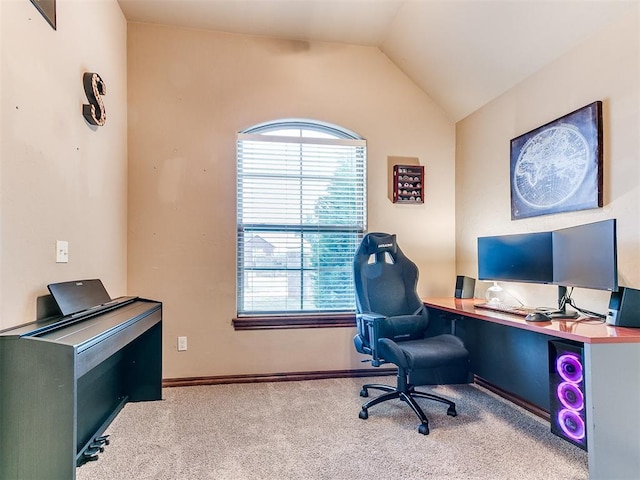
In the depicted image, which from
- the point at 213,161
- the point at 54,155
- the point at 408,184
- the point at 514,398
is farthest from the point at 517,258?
the point at 54,155

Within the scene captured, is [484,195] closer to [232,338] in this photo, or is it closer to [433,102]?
[433,102]

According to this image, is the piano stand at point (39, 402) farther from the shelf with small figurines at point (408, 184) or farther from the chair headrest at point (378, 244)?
the shelf with small figurines at point (408, 184)

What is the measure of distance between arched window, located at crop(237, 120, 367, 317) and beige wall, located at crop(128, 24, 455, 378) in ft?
0.35

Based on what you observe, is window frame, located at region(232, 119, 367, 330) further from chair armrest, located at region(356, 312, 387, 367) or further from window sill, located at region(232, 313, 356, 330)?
chair armrest, located at region(356, 312, 387, 367)

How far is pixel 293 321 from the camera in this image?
3293 millimetres

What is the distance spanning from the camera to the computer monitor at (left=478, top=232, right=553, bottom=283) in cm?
241

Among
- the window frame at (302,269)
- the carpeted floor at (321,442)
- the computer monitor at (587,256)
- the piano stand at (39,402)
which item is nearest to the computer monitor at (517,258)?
the computer monitor at (587,256)

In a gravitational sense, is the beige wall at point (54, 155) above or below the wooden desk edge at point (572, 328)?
above

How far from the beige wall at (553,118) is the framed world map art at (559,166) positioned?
1.9 inches

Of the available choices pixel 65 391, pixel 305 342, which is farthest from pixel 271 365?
pixel 65 391

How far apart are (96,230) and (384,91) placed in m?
2.64

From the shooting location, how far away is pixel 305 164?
341 centimetres

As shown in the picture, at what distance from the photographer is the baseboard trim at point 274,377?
3105 millimetres

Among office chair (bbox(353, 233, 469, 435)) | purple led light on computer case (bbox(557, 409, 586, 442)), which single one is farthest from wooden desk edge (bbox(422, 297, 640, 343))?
purple led light on computer case (bbox(557, 409, 586, 442))
